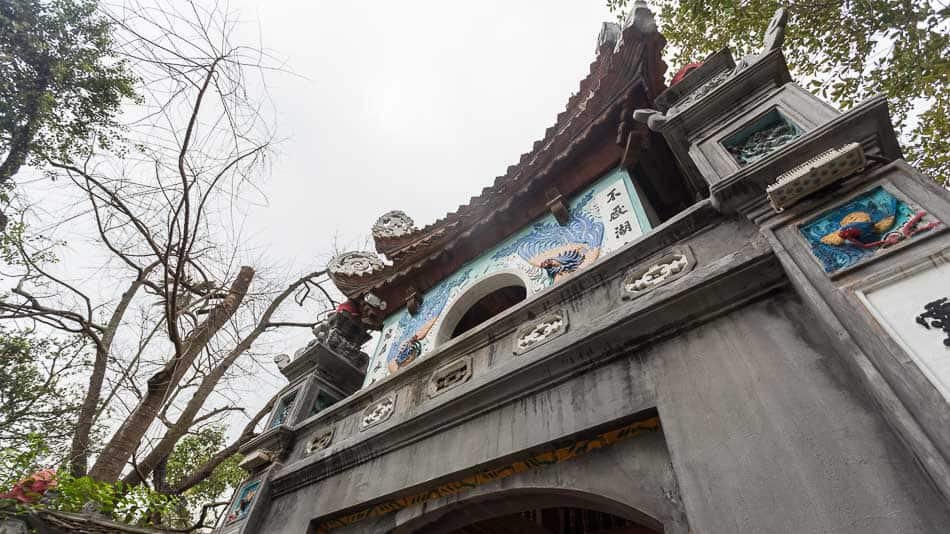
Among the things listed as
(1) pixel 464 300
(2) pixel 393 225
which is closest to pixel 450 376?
(1) pixel 464 300

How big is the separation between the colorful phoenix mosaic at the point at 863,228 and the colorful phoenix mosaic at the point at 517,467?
4.05 feet

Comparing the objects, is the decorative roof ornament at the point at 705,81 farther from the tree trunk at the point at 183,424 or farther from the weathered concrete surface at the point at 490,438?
the tree trunk at the point at 183,424

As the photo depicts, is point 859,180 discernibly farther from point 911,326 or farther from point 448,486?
point 448,486

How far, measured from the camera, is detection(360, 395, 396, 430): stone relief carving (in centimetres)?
442

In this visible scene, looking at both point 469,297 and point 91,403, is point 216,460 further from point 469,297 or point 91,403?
point 469,297

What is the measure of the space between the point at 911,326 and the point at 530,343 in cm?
229

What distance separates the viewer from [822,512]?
1.65 m

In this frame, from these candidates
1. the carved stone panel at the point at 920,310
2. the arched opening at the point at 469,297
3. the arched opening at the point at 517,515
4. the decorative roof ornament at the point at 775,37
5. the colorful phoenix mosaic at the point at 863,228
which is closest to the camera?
the carved stone panel at the point at 920,310

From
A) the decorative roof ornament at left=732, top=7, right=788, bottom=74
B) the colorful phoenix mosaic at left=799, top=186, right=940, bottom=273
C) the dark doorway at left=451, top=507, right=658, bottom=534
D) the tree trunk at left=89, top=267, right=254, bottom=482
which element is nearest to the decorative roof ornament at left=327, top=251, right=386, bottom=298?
the tree trunk at left=89, top=267, right=254, bottom=482

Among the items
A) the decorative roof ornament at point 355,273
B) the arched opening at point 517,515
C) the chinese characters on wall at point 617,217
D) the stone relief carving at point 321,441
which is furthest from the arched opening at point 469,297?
the arched opening at point 517,515

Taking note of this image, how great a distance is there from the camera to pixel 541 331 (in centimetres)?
359

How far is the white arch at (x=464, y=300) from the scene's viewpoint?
17.5 feet

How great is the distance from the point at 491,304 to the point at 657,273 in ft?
11.9

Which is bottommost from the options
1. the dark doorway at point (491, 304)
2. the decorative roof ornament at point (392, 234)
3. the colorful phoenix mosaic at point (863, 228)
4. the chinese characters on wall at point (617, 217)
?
the colorful phoenix mosaic at point (863, 228)
